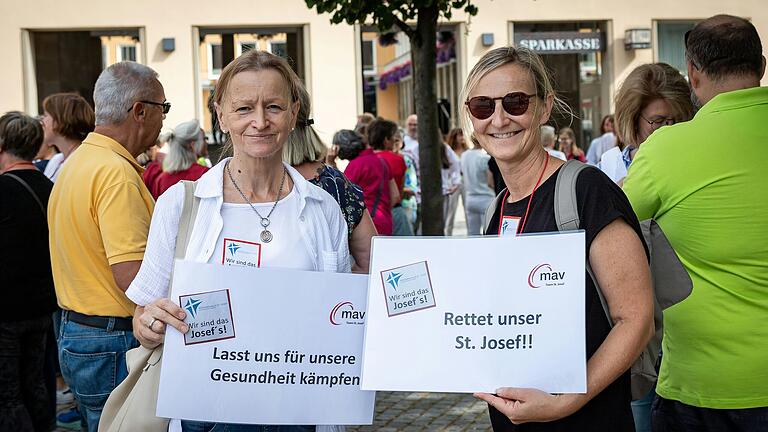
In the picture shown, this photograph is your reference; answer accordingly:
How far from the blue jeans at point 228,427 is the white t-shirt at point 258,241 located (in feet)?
1.64

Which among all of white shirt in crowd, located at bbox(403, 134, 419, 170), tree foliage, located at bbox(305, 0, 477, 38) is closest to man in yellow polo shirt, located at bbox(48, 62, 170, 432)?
tree foliage, located at bbox(305, 0, 477, 38)

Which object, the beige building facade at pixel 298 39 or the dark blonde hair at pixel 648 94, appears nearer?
the dark blonde hair at pixel 648 94

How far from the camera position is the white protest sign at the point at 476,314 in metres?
2.30

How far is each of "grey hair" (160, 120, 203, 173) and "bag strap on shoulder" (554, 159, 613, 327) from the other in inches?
196

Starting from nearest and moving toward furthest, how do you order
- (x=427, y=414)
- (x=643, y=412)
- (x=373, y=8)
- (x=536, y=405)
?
(x=536, y=405) < (x=643, y=412) < (x=427, y=414) < (x=373, y=8)

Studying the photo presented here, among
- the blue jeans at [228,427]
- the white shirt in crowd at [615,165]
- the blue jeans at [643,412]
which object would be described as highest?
the white shirt in crowd at [615,165]

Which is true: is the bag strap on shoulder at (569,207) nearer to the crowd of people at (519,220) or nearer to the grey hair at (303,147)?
the crowd of people at (519,220)

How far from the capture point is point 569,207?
236cm

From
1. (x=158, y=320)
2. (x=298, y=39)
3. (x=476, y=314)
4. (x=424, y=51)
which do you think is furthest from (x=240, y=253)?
(x=298, y=39)

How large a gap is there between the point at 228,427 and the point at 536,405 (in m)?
1.03

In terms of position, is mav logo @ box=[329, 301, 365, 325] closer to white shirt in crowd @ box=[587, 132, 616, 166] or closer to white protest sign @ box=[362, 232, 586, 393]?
white protest sign @ box=[362, 232, 586, 393]

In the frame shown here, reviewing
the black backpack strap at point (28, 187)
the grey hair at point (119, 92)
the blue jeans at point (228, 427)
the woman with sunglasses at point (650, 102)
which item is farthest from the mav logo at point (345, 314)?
the black backpack strap at point (28, 187)

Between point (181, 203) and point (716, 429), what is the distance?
5.98ft

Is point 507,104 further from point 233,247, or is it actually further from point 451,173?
point 451,173
